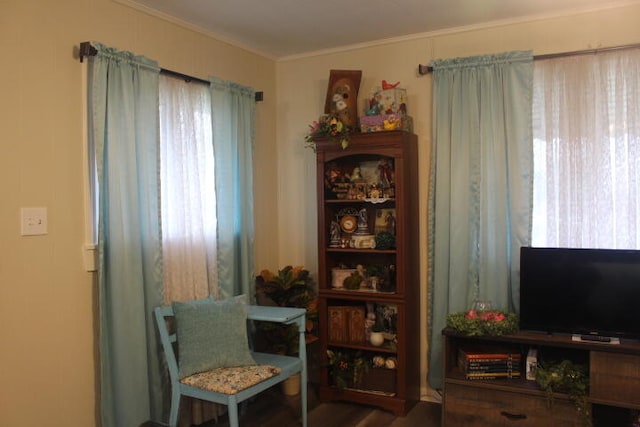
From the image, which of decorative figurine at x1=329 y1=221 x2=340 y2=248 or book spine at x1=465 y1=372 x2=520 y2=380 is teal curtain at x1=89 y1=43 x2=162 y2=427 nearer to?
decorative figurine at x1=329 y1=221 x2=340 y2=248

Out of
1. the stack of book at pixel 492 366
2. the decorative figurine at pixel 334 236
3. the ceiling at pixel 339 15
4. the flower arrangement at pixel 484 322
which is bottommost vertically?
the stack of book at pixel 492 366

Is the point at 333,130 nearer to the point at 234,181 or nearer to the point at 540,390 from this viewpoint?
the point at 234,181

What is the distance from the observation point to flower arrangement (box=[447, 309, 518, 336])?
2.96 m

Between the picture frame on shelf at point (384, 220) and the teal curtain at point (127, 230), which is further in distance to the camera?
the picture frame on shelf at point (384, 220)

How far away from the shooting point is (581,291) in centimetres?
291

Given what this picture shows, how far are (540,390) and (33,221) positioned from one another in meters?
2.60

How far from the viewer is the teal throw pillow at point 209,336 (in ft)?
9.14

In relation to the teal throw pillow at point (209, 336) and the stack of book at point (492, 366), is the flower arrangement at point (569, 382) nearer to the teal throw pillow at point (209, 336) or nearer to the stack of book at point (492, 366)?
the stack of book at point (492, 366)

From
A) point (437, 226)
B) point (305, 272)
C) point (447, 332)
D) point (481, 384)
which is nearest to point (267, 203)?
point (305, 272)

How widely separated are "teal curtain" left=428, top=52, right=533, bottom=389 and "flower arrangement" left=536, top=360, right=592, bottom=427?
19.3 inches

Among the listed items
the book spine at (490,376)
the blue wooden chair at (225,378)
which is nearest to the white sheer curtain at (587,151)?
the book spine at (490,376)

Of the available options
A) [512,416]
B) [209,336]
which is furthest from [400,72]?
[512,416]

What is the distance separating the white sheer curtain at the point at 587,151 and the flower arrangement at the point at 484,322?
0.53 m

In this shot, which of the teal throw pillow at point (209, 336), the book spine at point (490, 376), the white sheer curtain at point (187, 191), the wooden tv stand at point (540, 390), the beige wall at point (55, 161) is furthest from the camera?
the white sheer curtain at point (187, 191)
